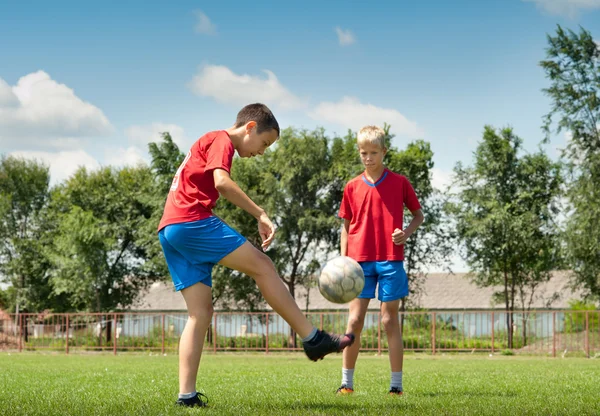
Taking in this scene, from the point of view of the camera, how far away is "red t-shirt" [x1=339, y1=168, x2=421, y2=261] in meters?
6.56

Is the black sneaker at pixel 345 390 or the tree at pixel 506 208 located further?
the tree at pixel 506 208

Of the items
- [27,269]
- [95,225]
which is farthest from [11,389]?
[27,269]

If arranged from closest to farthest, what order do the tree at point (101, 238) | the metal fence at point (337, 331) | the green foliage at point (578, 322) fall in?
the green foliage at point (578, 322) < the metal fence at point (337, 331) < the tree at point (101, 238)

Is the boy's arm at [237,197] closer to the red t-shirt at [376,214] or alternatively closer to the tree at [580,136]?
the red t-shirt at [376,214]

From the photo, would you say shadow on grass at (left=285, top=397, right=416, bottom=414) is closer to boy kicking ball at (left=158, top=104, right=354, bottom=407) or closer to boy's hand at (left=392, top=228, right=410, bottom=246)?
boy kicking ball at (left=158, top=104, right=354, bottom=407)

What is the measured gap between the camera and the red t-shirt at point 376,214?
6562 millimetres

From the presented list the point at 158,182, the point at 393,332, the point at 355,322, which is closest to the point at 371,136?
the point at 355,322

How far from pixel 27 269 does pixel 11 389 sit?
3878cm

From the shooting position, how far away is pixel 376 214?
6.68 metres

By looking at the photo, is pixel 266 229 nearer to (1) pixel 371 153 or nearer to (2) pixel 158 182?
(1) pixel 371 153

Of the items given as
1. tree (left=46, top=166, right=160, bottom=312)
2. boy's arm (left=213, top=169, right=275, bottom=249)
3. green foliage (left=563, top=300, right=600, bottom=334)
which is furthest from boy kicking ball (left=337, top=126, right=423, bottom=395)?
tree (left=46, top=166, right=160, bottom=312)

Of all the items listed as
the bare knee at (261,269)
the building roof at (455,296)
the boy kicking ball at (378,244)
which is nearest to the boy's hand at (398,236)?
the boy kicking ball at (378,244)

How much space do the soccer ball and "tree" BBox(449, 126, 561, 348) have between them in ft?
86.7

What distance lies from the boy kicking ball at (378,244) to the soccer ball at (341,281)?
0.69m
